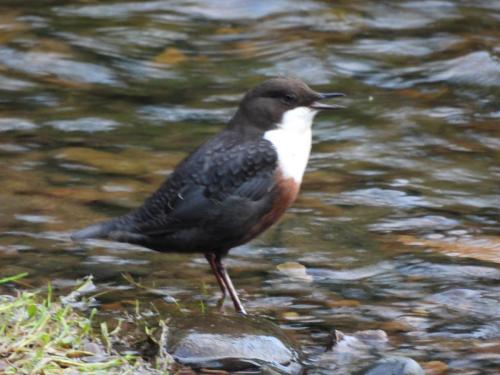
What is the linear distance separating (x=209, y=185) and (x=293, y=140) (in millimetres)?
421

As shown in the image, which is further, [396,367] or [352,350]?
[352,350]

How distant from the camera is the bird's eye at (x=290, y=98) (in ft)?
17.2

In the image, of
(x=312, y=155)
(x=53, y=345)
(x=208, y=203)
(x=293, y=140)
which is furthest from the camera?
(x=312, y=155)

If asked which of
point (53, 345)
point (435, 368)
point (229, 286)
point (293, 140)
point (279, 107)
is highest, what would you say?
point (279, 107)

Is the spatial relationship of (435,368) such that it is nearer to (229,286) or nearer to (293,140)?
(229,286)

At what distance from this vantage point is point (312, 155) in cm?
739

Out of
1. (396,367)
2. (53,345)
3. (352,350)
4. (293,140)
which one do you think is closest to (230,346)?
(352,350)

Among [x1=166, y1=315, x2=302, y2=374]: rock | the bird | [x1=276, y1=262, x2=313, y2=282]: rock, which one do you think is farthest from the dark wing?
[x1=276, y1=262, x2=313, y2=282]: rock

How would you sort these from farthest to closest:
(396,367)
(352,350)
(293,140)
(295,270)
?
(295,270) < (293,140) < (352,350) < (396,367)

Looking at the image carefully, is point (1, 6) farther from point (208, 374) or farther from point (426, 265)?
point (208, 374)

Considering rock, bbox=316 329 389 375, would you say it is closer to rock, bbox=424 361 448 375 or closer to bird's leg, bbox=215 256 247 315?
rock, bbox=424 361 448 375

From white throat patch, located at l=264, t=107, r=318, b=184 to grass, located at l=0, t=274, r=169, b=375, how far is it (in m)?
1.09

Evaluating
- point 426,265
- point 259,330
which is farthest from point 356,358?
point 426,265

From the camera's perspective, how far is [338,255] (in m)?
5.77
